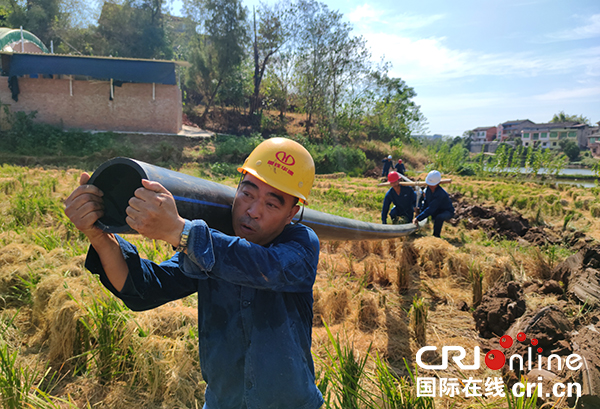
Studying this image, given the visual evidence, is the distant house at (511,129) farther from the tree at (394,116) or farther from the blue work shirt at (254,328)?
the blue work shirt at (254,328)

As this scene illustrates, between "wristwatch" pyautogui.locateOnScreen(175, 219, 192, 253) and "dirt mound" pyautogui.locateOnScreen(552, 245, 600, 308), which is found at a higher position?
"wristwatch" pyautogui.locateOnScreen(175, 219, 192, 253)

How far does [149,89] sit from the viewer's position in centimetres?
2136

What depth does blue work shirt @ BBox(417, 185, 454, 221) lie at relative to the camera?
7.53m

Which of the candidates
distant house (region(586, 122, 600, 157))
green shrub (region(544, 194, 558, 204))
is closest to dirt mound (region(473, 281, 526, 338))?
green shrub (region(544, 194, 558, 204))

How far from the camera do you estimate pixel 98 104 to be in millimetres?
20766

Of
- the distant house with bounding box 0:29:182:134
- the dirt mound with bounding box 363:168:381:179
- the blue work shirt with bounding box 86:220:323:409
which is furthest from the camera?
the dirt mound with bounding box 363:168:381:179

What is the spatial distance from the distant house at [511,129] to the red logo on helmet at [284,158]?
86.9 meters

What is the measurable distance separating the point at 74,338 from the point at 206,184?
2419 mm

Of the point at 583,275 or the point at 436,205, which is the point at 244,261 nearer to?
the point at 583,275

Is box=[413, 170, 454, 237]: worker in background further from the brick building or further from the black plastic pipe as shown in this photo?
the brick building

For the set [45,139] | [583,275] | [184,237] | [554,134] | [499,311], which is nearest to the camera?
[184,237]

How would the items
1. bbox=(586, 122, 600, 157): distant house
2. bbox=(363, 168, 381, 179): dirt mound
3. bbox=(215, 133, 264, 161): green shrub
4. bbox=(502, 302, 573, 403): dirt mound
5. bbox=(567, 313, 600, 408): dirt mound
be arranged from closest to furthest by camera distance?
1. bbox=(567, 313, 600, 408): dirt mound
2. bbox=(502, 302, 573, 403): dirt mound
3. bbox=(215, 133, 264, 161): green shrub
4. bbox=(363, 168, 381, 179): dirt mound
5. bbox=(586, 122, 600, 157): distant house

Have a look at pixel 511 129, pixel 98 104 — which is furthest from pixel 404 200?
pixel 511 129

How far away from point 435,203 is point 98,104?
20466 millimetres
